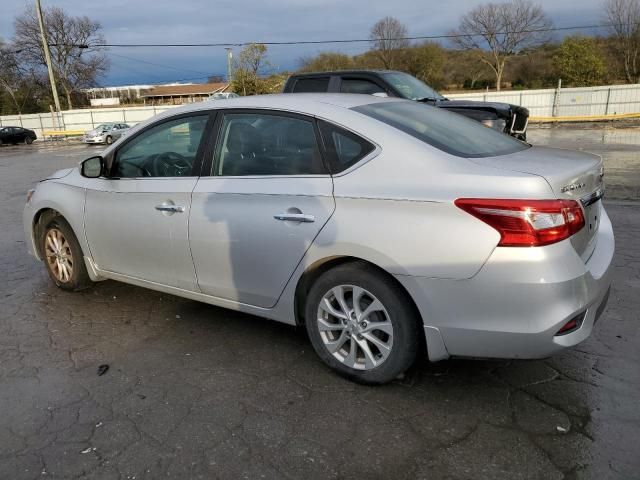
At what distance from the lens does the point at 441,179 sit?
2.71 metres

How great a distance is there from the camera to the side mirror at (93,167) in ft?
13.9

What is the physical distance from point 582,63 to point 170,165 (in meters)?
42.5

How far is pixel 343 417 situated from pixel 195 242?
59.4 inches

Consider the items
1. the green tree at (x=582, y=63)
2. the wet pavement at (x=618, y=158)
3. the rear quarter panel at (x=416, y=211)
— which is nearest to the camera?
the rear quarter panel at (x=416, y=211)

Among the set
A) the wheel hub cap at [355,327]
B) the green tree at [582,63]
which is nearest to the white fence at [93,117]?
the green tree at [582,63]

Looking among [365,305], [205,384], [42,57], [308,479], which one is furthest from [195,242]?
[42,57]

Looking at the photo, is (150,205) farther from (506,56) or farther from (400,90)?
(506,56)

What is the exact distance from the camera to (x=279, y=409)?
2.93 m

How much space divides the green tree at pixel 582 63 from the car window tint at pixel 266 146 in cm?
4195

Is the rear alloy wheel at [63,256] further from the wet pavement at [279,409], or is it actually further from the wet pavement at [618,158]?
the wet pavement at [618,158]

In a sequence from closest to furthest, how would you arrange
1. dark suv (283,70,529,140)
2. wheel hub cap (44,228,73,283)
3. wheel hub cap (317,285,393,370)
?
wheel hub cap (317,285,393,370) → wheel hub cap (44,228,73,283) → dark suv (283,70,529,140)

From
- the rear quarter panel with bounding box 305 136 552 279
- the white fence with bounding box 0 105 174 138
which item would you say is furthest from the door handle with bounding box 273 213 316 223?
the white fence with bounding box 0 105 174 138

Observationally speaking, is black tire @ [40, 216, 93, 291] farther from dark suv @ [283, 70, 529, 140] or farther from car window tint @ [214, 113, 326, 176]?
dark suv @ [283, 70, 529, 140]

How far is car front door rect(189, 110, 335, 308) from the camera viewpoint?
3.11m
